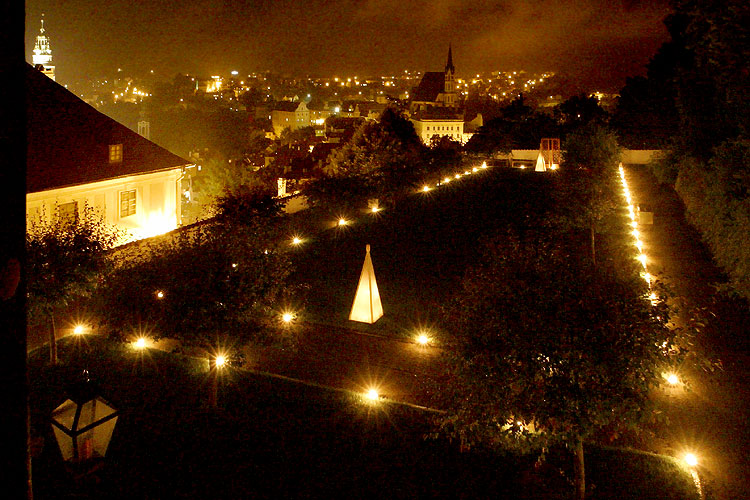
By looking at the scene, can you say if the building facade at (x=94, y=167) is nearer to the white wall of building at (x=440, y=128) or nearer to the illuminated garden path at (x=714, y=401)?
the illuminated garden path at (x=714, y=401)

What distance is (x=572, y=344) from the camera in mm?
4754

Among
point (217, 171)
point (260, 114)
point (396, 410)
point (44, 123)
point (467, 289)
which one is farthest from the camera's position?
point (260, 114)

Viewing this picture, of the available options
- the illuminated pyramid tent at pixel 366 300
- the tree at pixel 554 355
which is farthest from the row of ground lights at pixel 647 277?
the illuminated pyramid tent at pixel 366 300

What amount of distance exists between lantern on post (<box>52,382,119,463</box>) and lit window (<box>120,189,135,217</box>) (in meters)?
17.1

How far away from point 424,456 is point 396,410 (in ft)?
3.74

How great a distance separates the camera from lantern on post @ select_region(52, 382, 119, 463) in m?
4.40

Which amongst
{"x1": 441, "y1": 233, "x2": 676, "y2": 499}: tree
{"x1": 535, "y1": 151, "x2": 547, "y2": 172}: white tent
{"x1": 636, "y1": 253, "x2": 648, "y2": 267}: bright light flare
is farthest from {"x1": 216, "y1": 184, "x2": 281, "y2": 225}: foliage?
{"x1": 535, "y1": 151, "x2": 547, "y2": 172}: white tent

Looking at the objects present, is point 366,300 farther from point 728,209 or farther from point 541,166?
point 541,166

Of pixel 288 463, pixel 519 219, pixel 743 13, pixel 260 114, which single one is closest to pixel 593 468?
pixel 288 463

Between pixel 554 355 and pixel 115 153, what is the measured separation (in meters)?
19.6

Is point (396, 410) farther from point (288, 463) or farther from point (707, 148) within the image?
point (707, 148)

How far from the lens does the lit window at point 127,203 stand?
19938mm

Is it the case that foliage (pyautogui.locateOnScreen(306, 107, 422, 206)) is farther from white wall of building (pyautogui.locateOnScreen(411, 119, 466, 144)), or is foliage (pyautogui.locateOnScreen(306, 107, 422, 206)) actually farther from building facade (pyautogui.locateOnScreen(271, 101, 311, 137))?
building facade (pyautogui.locateOnScreen(271, 101, 311, 137))

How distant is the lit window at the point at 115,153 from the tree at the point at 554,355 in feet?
60.3
